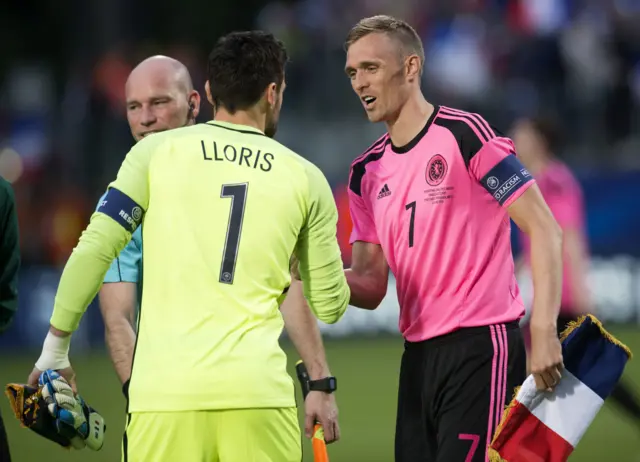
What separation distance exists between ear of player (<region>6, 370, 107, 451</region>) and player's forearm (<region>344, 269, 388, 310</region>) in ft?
4.56

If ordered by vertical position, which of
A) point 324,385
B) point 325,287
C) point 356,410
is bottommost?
point 356,410

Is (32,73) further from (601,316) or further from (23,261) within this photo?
(601,316)

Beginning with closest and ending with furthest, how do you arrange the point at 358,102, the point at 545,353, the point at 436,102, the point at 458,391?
the point at 545,353 < the point at 458,391 < the point at 436,102 < the point at 358,102

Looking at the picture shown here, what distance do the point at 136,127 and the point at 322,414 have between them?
182 cm

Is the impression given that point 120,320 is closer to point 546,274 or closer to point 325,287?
point 325,287

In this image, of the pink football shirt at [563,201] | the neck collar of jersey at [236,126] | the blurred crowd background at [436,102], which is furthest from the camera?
the blurred crowd background at [436,102]

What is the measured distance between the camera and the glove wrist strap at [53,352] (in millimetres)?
4551

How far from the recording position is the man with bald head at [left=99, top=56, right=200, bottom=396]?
225 inches

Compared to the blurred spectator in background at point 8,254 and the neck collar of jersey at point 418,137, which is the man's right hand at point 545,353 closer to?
the neck collar of jersey at point 418,137

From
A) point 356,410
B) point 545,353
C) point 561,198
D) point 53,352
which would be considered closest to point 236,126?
point 53,352

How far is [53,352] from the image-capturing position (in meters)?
4.56

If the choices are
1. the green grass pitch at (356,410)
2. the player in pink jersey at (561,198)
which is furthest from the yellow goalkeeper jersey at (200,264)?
the player in pink jersey at (561,198)

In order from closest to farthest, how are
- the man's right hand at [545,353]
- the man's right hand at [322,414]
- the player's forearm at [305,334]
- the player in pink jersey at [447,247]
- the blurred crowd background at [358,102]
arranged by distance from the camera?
1. the man's right hand at [545,353]
2. the player in pink jersey at [447,247]
3. the man's right hand at [322,414]
4. the player's forearm at [305,334]
5. the blurred crowd background at [358,102]

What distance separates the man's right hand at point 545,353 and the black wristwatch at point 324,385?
917mm
